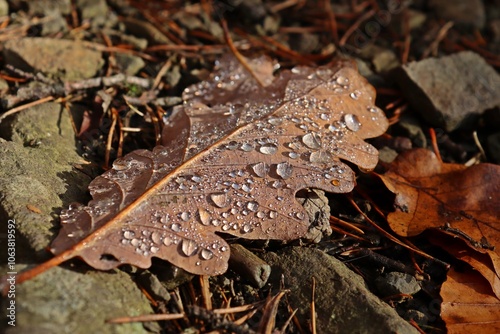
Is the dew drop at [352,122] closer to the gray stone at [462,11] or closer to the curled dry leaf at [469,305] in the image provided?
the curled dry leaf at [469,305]

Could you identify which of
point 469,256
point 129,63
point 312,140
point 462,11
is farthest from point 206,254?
point 462,11

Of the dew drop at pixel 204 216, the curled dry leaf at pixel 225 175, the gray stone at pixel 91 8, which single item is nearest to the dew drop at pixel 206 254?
Result: the curled dry leaf at pixel 225 175

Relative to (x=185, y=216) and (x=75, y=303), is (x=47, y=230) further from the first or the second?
(x=185, y=216)

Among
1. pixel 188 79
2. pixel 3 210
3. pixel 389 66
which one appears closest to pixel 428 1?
pixel 389 66

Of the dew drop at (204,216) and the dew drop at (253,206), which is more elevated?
the dew drop at (204,216)

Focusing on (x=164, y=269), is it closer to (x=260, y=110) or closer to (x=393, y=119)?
(x=260, y=110)

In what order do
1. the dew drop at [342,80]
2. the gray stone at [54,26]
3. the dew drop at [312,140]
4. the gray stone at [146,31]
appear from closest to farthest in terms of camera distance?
the dew drop at [312,140] < the dew drop at [342,80] < the gray stone at [54,26] < the gray stone at [146,31]
